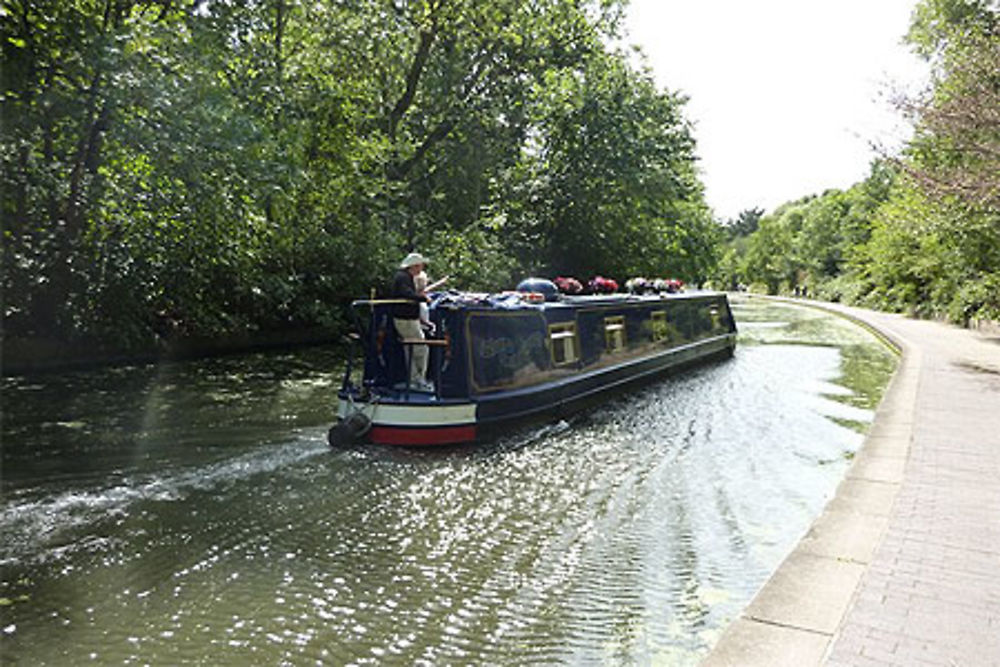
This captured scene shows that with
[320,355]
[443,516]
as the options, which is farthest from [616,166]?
[443,516]

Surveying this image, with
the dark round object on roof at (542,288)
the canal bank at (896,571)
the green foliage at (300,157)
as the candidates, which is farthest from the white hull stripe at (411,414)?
the green foliage at (300,157)

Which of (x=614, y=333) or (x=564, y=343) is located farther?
(x=614, y=333)

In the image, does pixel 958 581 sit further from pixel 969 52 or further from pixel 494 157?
pixel 494 157

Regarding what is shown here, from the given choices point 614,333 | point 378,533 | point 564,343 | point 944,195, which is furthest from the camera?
point 944,195

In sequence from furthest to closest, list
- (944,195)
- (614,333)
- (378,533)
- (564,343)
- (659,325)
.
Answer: (944,195), (659,325), (614,333), (564,343), (378,533)

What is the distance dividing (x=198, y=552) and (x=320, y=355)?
33.0ft

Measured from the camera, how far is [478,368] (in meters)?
7.40

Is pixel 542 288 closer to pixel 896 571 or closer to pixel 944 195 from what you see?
pixel 896 571

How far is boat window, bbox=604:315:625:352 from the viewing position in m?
10.3

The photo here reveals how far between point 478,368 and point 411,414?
94 centimetres

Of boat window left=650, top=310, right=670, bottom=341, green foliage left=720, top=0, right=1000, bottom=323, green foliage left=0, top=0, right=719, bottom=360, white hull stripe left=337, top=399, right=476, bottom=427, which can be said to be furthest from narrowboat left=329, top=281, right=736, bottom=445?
green foliage left=720, top=0, right=1000, bottom=323

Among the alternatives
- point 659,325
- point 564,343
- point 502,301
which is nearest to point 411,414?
point 502,301

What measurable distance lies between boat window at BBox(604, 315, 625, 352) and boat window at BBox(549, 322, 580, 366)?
1070 millimetres

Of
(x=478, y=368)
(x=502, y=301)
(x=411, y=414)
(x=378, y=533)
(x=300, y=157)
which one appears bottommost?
(x=378, y=533)
